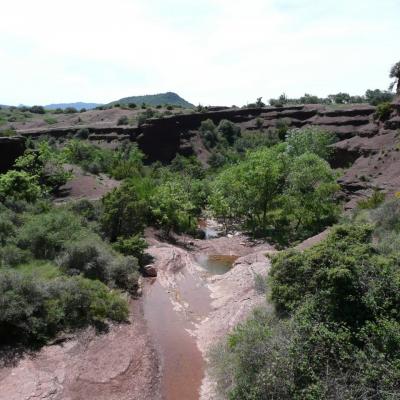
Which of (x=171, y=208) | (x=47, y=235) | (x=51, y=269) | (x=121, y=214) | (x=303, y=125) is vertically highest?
(x=303, y=125)

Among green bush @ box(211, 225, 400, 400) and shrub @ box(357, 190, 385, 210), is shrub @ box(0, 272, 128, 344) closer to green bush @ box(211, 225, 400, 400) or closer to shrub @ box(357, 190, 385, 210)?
green bush @ box(211, 225, 400, 400)

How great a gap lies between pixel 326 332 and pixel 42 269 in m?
15.9

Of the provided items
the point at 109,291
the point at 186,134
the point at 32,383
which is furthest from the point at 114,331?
the point at 186,134

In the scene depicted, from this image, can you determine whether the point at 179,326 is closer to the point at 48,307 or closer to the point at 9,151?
the point at 48,307

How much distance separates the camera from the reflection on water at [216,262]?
3189 cm

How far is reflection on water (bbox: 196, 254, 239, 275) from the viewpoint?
31891mm

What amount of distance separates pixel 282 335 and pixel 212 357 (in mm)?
4643

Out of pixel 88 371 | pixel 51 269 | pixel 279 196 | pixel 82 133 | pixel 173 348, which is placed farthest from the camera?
pixel 82 133

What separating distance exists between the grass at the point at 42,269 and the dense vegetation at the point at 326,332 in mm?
9940

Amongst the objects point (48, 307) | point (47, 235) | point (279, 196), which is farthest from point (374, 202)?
point (48, 307)

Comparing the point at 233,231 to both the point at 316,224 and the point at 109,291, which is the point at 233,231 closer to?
the point at 316,224

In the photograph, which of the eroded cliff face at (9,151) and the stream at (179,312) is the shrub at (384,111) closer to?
the stream at (179,312)

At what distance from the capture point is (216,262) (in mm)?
34062

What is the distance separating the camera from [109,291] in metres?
22.9
